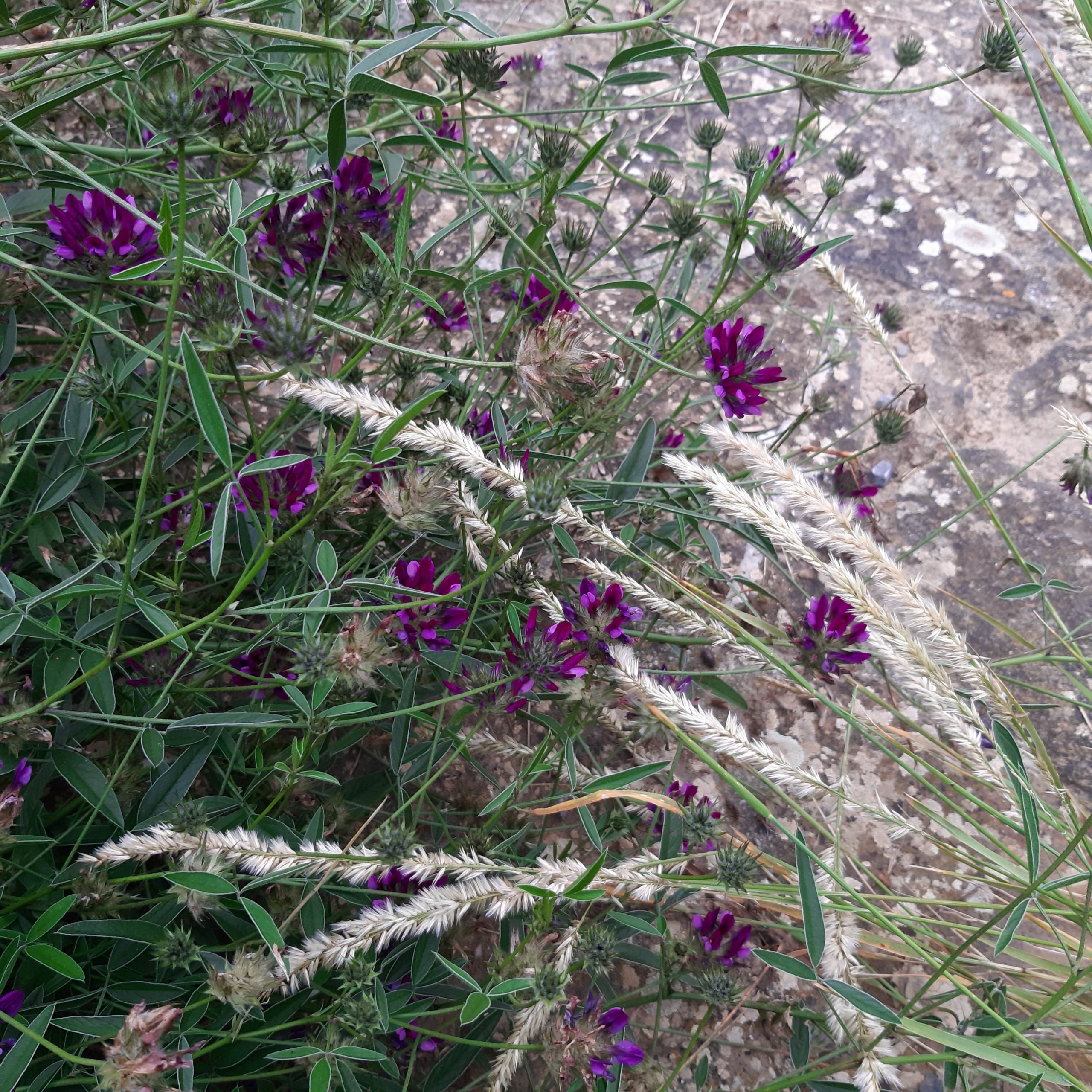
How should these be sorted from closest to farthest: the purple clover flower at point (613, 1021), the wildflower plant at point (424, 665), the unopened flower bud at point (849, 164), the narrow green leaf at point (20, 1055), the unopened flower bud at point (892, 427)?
the narrow green leaf at point (20, 1055)
the wildflower plant at point (424, 665)
the purple clover flower at point (613, 1021)
the unopened flower bud at point (892, 427)
the unopened flower bud at point (849, 164)

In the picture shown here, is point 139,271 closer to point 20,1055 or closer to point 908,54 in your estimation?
point 20,1055

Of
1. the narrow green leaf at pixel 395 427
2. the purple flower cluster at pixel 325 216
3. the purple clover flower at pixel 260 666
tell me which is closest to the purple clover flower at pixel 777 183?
the purple flower cluster at pixel 325 216

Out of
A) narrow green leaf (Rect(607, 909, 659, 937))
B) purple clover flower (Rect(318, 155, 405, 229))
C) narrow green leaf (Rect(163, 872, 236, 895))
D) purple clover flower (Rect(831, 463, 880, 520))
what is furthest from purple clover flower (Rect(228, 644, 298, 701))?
purple clover flower (Rect(831, 463, 880, 520))

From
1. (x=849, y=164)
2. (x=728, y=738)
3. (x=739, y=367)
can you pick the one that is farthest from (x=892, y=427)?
(x=728, y=738)

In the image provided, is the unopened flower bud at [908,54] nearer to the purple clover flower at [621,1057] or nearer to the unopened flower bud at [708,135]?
the unopened flower bud at [708,135]

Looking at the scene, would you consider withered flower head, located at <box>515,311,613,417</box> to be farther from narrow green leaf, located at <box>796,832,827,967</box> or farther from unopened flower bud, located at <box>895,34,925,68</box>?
unopened flower bud, located at <box>895,34,925,68</box>

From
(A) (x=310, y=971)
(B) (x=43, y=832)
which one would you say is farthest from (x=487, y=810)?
(B) (x=43, y=832)
